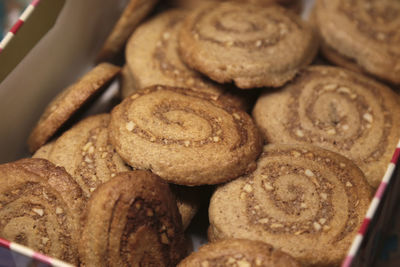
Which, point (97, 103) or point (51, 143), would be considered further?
point (97, 103)

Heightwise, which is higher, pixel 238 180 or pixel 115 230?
pixel 115 230

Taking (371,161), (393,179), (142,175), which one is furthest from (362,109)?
(142,175)

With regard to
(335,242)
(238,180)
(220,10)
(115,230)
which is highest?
(220,10)

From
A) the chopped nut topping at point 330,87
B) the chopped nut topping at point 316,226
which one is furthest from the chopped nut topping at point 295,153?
the chopped nut topping at point 330,87

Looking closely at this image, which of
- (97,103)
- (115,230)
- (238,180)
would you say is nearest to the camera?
(115,230)

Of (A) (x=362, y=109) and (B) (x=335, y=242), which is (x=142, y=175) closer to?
(B) (x=335, y=242)

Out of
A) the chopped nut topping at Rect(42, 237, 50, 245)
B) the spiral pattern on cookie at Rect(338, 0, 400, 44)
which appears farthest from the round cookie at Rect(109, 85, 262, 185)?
the spiral pattern on cookie at Rect(338, 0, 400, 44)
